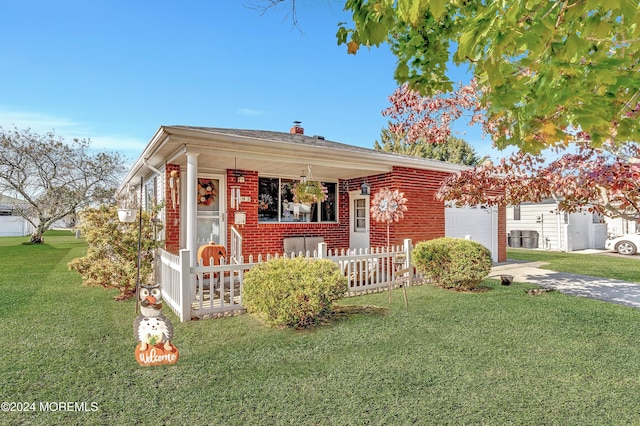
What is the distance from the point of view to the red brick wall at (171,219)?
784 cm

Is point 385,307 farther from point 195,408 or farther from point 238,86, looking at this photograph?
point 238,86

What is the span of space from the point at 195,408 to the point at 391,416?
1608mm

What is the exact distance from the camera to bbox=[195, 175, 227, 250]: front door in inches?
333

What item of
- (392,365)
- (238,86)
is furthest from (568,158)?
(238,86)

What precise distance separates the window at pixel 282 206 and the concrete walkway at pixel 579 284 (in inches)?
202

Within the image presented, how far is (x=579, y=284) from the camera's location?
8188mm

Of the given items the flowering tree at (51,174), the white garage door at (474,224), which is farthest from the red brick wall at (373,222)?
the flowering tree at (51,174)

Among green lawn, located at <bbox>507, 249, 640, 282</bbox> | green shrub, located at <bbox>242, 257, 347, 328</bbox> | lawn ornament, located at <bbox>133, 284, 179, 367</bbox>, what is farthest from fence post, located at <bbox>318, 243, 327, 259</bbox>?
green lawn, located at <bbox>507, 249, 640, 282</bbox>

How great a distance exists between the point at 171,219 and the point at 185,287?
3189 millimetres

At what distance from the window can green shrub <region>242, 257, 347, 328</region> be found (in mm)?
4225

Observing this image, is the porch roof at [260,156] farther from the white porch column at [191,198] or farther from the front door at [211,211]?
the front door at [211,211]
